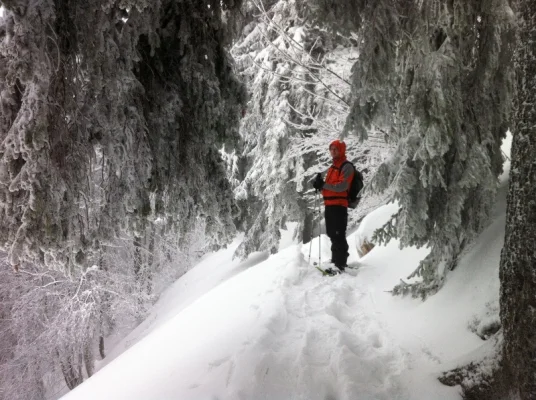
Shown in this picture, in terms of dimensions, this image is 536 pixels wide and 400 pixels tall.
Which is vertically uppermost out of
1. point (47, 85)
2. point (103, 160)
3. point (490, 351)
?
point (47, 85)

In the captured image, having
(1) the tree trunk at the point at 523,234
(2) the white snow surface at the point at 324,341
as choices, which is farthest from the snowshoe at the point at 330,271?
(1) the tree trunk at the point at 523,234

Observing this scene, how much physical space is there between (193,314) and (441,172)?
3846mm

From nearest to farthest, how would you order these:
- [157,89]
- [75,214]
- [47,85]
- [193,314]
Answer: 1. [47,85]
2. [75,214]
3. [157,89]
4. [193,314]

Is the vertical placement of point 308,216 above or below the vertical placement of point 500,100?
below

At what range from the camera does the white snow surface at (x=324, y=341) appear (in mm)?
3035

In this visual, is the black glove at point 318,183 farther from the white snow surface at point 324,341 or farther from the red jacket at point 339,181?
the white snow surface at point 324,341

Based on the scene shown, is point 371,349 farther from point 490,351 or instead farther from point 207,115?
point 207,115

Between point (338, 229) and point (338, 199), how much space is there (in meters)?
0.51

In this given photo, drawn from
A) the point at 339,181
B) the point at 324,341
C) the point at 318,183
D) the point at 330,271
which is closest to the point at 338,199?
the point at 339,181

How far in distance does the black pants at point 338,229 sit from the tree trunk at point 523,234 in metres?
4.12

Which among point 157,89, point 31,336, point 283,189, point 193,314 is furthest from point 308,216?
point 31,336

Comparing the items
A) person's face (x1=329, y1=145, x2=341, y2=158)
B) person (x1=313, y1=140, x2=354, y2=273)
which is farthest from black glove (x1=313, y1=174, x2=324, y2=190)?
person's face (x1=329, y1=145, x2=341, y2=158)

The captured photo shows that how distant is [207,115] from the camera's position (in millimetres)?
3656

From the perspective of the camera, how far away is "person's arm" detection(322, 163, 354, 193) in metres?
6.19
